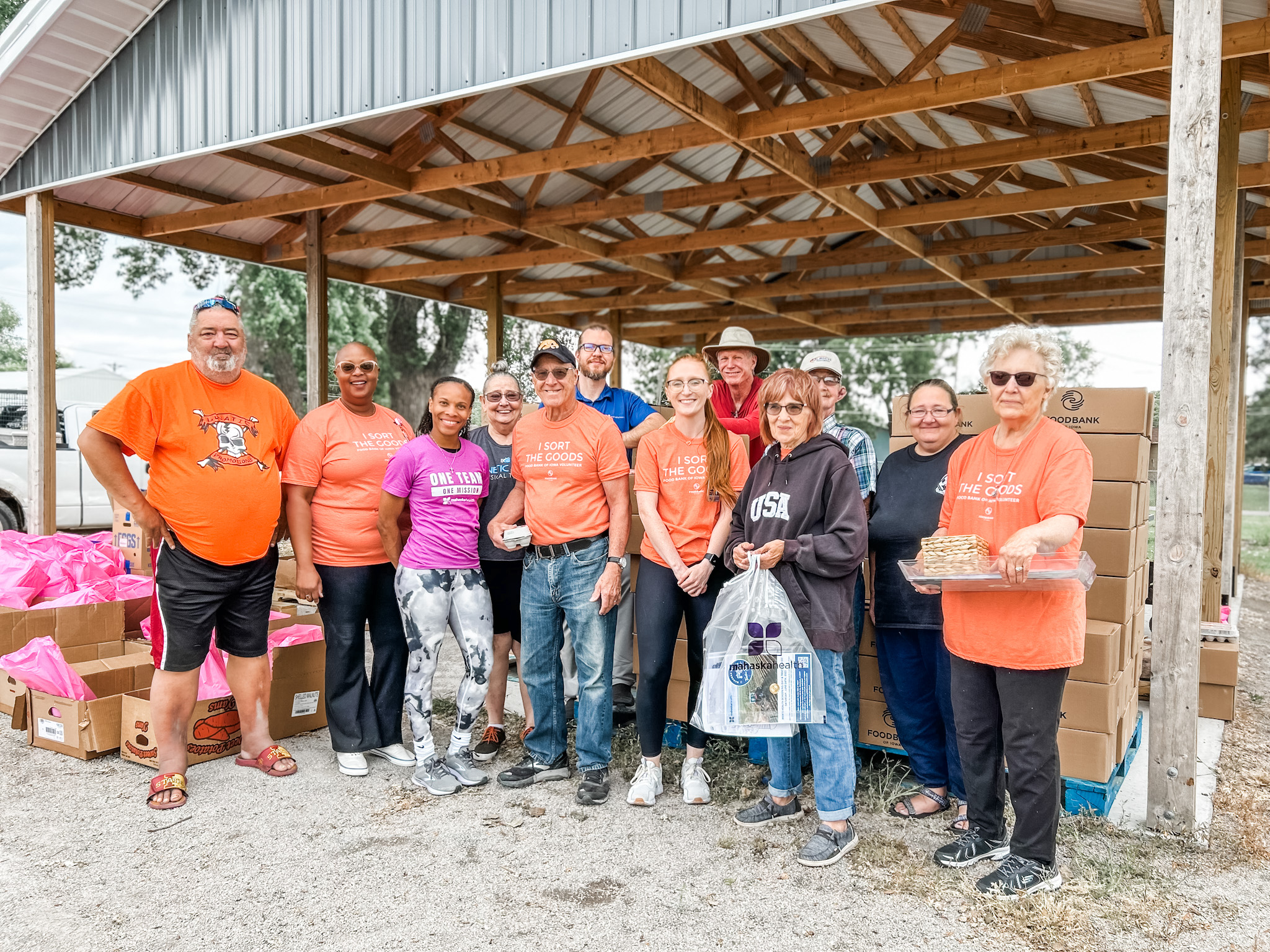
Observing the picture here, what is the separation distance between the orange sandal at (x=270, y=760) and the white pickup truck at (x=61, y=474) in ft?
20.1

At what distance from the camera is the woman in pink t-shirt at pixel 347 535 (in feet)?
11.6

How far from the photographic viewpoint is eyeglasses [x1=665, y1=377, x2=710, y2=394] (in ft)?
10.7

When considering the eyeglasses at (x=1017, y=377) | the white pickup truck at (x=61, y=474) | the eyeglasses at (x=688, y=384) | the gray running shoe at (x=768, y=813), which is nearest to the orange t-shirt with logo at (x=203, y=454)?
the eyeglasses at (x=688, y=384)

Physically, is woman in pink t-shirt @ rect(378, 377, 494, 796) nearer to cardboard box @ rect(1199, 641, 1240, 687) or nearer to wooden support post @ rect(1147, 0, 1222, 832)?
wooden support post @ rect(1147, 0, 1222, 832)

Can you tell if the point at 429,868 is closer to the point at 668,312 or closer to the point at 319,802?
the point at 319,802

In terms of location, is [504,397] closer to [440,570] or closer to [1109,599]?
[440,570]

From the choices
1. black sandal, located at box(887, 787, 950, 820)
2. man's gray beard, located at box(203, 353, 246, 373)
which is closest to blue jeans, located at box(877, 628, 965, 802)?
black sandal, located at box(887, 787, 950, 820)

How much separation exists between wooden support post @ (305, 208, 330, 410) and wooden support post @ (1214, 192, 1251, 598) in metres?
8.44

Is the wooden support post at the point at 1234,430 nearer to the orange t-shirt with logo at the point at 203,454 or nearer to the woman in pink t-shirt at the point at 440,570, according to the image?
the woman in pink t-shirt at the point at 440,570

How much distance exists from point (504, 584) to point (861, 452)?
5.43ft

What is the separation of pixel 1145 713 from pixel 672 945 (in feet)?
11.3

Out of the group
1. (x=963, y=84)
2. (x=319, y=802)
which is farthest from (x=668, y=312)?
(x=319, y=802)

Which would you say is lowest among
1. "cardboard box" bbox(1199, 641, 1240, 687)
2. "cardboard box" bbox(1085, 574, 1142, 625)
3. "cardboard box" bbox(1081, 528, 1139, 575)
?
"cardboard box" bbox(1199, 641, 1240, 687)

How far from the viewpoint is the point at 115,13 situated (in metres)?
6.00
